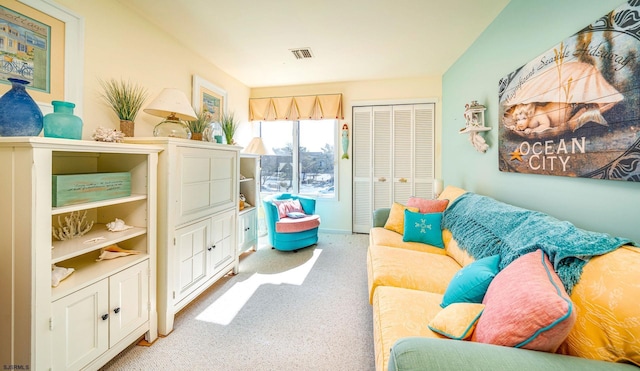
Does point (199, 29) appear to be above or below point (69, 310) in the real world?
above

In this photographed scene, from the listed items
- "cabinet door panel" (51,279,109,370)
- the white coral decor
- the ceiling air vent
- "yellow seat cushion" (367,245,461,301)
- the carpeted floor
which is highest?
the ceiling air vent

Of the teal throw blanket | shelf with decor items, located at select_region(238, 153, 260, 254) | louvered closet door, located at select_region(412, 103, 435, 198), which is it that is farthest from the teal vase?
louvered closet door, located at select_region(412, 103, 435, 198)

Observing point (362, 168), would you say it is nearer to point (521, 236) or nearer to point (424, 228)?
point (424, 228)

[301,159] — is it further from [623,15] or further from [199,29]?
[623,15]

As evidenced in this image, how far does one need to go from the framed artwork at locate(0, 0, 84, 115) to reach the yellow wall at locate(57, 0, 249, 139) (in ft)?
0.24

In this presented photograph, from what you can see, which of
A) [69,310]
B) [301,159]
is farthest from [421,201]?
[69,310]

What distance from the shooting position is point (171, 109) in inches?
78.3

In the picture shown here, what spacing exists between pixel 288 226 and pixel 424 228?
1657mm

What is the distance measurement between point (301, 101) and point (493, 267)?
3.58 metres

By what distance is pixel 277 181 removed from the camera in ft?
14.6

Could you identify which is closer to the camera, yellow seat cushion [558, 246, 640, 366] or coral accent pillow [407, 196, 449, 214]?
yellow seat cushion [558, 246, 640, 366]

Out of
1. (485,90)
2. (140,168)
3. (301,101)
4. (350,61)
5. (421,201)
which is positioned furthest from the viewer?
(301,101)

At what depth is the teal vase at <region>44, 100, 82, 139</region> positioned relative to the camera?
1.31 metres

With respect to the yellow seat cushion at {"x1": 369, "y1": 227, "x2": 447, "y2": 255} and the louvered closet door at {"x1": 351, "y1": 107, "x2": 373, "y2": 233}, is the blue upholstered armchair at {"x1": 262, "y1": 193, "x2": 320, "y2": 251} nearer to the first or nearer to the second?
the louvered closet door at {"x1": 351, "y1": 107, "x2": 373, "y2": 233}
